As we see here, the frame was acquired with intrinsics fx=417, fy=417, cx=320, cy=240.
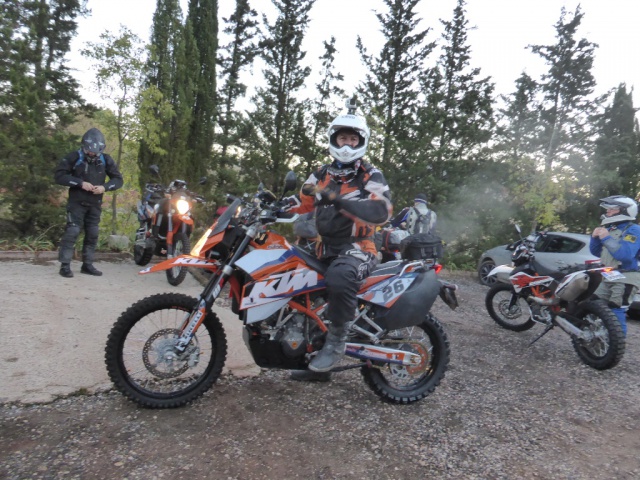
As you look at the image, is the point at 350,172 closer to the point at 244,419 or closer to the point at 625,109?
the point at 244,419

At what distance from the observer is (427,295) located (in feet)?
10.3

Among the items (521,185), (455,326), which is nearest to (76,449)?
(455,326)

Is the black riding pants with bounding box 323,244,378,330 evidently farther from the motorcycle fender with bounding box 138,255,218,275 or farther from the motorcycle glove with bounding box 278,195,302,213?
the motorcycle fender with bounding box 138,255,218,275

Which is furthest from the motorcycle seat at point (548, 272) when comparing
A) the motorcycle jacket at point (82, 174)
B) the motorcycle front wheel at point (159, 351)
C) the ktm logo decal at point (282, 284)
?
the motorcycle jacket at point (82, 174)

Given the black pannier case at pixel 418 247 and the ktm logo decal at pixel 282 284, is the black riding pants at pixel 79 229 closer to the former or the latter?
the ktm logo decal at pixel 282 284

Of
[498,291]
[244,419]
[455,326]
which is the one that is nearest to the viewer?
[244,419]

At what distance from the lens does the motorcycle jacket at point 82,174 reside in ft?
18.7

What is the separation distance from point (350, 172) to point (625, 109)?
30.3 metres

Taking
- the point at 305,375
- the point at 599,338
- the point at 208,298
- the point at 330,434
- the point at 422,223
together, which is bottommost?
the point at 330,434

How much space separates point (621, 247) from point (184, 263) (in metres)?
5.25

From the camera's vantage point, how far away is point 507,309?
6.30 meters

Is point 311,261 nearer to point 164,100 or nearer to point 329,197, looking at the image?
point 329,197

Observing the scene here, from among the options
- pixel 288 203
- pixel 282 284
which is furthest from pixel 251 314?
pixel 288 203

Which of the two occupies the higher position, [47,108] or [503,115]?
[503,115]
